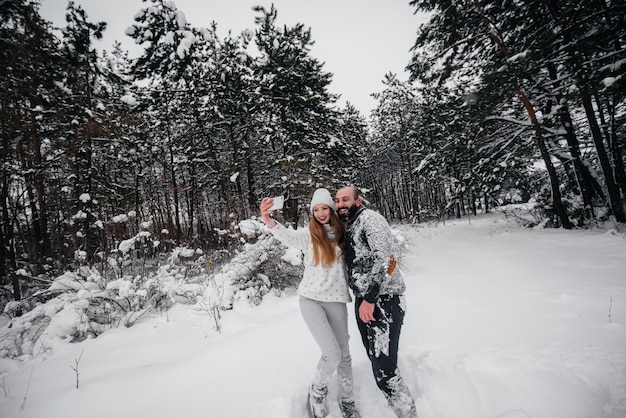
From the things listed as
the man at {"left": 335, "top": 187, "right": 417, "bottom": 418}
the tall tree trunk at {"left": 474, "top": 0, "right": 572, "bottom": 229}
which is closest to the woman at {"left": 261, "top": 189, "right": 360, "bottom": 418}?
the man at {"left": 335, "top": 187, "right": 417, "bottom": 418}

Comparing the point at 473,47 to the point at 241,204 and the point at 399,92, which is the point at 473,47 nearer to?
the point at 241,204

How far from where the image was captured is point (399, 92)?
25.8 m

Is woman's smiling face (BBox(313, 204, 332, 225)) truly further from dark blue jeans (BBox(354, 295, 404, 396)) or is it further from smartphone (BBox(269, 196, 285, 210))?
dark blue jeans (BBox(354, 295, 404, 396))

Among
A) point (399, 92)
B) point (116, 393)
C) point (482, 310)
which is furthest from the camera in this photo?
point (399, 92)

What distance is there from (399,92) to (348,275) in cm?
2812

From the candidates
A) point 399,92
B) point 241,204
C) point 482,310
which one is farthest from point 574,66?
point 399,92

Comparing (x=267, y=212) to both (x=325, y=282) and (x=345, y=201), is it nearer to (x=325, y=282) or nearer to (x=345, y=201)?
(x=345, y=201)

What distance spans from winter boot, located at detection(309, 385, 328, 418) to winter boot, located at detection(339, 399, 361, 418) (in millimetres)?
161

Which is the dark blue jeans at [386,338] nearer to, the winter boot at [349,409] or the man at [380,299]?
the man at [380,299]

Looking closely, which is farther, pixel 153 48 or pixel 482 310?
pixel 153 48

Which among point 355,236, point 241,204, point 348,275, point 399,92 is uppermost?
point 399,92

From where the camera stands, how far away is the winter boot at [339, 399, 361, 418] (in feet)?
6.97

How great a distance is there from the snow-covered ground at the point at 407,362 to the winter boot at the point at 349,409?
0.62 feet

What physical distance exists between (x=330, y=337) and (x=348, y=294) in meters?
0.38
